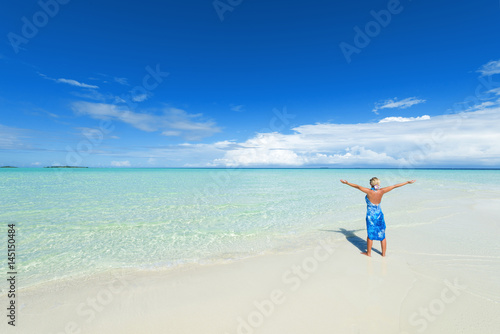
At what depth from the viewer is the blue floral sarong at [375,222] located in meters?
7.11

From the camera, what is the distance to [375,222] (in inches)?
283

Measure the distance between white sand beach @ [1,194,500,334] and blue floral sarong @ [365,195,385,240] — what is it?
789mm

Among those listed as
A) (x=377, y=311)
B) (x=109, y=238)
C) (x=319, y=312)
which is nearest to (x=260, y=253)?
(x=319, y=312)

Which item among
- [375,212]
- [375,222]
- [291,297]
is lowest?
[291,297]

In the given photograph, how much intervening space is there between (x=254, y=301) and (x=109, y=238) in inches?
318

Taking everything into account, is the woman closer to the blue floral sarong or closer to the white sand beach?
the blue floral sarong

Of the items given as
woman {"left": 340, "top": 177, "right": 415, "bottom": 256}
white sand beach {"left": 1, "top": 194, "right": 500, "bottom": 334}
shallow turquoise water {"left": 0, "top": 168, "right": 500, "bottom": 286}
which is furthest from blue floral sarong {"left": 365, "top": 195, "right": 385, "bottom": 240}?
shallow turquoise water {"left": 0, "top": 168, "right": 500, "bottom": 286}

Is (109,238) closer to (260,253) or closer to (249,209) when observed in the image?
(260,253)

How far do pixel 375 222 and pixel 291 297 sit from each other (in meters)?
4.08

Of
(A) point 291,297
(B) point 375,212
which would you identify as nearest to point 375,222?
(B) point 375,212

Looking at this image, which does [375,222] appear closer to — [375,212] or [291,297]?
[375,212]

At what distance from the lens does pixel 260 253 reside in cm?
803

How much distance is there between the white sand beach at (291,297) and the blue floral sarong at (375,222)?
789 millimetres

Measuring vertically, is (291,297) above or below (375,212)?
below
